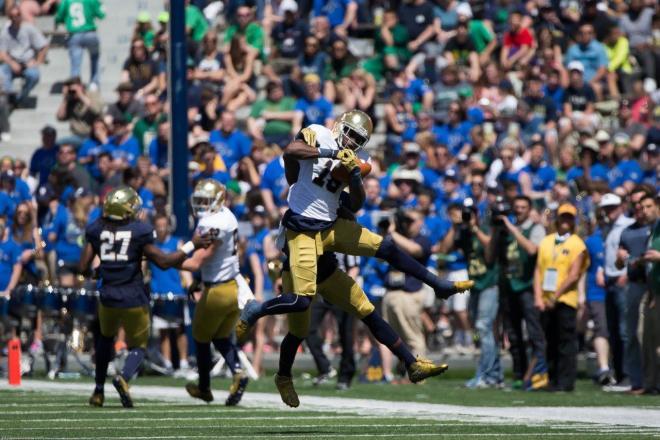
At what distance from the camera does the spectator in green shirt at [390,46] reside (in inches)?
1056

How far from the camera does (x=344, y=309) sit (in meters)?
12.9

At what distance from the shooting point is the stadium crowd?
18.2m

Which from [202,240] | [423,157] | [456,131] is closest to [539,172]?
[423,157]

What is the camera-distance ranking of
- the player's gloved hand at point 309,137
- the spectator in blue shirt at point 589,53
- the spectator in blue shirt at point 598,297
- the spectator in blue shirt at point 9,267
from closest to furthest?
the player's gloved hand at point 309,137, the spectator in blue shirt at point 598,297, the spectator in blue shirt at point 9,267, the spectator in blue shirt at point 589,53

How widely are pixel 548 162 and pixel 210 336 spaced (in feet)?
29.1

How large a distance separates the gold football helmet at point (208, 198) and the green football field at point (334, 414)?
5.56 ft

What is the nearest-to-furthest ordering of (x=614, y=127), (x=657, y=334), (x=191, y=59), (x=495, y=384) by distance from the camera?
(x=657, y=334) → (x=495, y=384) → (x=614, y=127) → (x=191, y=59)

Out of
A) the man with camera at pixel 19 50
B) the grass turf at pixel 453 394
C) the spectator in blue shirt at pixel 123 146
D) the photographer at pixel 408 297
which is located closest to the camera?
the grass turf at pixel 453 394

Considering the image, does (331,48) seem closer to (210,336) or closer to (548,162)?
(548,162)

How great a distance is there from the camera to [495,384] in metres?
18.2

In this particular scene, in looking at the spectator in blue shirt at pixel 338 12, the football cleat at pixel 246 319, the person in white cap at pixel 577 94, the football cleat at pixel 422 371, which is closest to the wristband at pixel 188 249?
the football cleat at pixel 246 319

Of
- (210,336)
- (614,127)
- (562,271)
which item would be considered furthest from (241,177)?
(210,336)

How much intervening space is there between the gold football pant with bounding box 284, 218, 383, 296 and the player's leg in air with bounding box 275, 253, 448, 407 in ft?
0.49

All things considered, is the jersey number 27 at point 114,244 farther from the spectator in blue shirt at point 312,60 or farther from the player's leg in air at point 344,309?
the spectator in blue shirt at point 312,60
